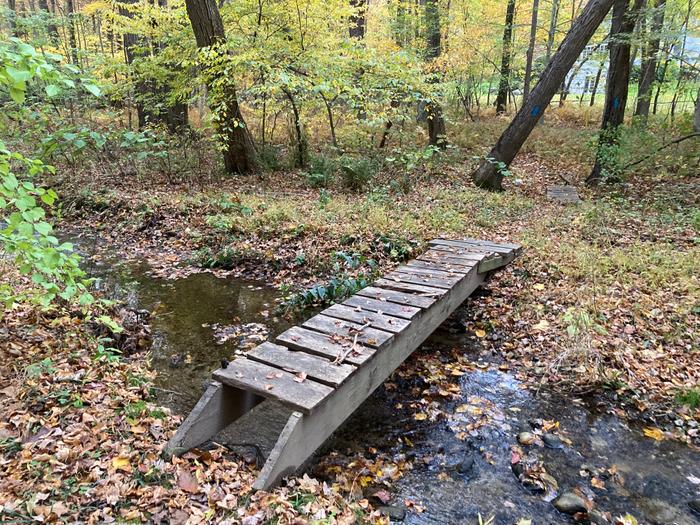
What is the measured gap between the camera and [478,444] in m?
3.94

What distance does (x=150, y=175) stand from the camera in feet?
38.4

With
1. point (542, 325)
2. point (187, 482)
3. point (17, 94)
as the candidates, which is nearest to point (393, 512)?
point (187, 482)

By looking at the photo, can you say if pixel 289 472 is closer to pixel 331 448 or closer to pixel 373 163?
pixel 331 448

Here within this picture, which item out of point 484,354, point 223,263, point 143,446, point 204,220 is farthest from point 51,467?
point 204,220

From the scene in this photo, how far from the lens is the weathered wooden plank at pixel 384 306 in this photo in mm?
4508

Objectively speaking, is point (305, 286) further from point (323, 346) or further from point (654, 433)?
point (654, 433)

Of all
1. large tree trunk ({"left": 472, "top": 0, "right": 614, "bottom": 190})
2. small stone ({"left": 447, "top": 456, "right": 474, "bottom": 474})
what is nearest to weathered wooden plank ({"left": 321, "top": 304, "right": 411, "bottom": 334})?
small stone ({"left": 447, "top": 456, "right": 474, "bottom": 474})

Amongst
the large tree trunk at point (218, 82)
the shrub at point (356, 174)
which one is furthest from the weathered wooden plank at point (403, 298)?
the large tree trunk at point (218, 82)

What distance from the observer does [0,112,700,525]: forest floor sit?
275 cm

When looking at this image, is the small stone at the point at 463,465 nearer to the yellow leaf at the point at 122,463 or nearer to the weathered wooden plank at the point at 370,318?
the weathered wooden plank at the point at 370,318

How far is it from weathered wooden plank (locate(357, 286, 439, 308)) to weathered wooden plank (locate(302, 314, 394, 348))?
19.7 inches

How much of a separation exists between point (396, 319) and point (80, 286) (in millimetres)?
2734

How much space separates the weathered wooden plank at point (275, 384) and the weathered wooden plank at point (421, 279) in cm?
252

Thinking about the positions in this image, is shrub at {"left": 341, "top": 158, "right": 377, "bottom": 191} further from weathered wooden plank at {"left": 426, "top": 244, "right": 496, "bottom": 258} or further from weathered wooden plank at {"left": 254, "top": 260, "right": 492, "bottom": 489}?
weathered wooden plank at {"left": 254, "top": 260, "right": 492, "bottom": 489}
